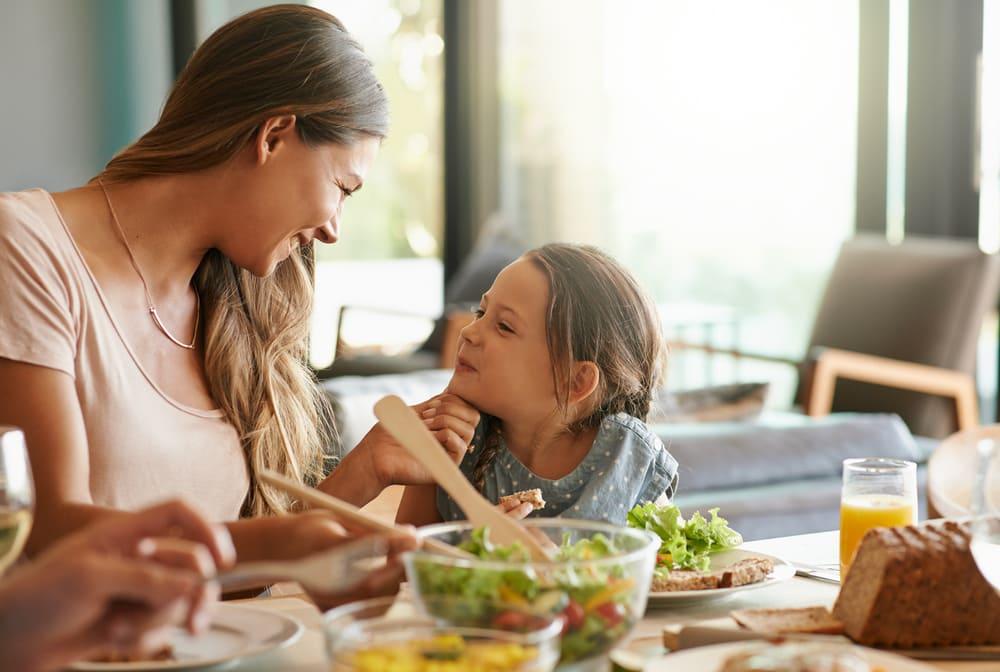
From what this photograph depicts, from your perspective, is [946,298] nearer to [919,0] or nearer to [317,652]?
[919,0]

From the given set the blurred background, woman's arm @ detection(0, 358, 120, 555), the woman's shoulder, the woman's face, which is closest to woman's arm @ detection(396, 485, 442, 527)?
the woman's face

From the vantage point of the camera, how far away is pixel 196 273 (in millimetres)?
1927

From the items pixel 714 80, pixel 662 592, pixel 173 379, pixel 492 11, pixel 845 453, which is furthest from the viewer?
pixel 492 11

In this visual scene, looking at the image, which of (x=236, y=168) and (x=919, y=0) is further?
(x=919, y=0)

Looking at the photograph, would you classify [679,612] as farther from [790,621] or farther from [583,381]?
[583,381]

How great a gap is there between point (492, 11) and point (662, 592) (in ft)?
21.7

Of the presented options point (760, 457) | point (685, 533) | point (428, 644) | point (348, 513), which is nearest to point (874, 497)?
point (685, 533)

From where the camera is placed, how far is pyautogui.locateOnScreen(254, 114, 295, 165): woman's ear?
1.71 metres

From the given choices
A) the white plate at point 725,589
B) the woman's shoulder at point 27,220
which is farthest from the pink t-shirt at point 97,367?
the white plate at point 725,589

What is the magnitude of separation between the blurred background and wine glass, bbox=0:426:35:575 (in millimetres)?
3767

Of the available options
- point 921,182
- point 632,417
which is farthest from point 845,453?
point 921,182

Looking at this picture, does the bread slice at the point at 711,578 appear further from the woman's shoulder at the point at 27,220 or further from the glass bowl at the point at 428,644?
the woman's shoulder at the point at 27,220

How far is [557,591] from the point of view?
0.95 metres

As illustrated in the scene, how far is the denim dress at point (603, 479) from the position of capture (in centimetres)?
169
